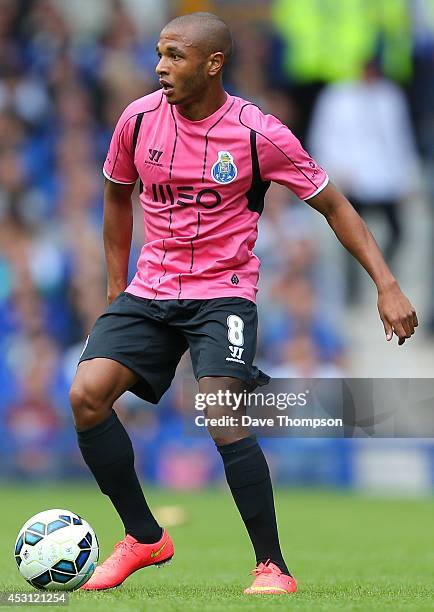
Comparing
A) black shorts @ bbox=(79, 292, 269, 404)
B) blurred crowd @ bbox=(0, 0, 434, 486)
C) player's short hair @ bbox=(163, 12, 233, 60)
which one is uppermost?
blurred crowd @ bbox=(0, 0, 434, 486)

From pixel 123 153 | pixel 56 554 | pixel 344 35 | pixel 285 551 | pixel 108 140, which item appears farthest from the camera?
pixel 108 140

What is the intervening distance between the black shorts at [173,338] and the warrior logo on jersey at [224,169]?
0.50 metres

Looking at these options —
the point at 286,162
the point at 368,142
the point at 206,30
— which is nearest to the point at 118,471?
the point at 286,162

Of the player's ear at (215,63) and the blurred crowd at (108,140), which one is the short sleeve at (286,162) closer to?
the player's ear at (215,63)

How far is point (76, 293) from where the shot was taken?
44.0ft

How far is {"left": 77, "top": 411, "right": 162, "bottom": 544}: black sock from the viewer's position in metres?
5.37

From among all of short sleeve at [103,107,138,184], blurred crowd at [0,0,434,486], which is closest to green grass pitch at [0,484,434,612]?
blurred crowd at [0,0,434,486]

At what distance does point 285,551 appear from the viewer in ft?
25.1

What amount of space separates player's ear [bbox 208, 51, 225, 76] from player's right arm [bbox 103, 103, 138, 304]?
0.39 metres

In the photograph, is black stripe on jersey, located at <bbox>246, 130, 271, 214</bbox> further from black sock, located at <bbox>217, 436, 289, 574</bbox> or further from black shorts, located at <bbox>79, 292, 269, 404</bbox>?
black sock, located at <bbox>217, 436, 289, 574</bbox>

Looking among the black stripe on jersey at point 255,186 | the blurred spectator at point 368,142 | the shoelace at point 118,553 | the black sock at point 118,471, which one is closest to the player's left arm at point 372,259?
the black stripe on jersey at point 255,186

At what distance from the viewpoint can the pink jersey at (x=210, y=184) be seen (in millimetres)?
5363

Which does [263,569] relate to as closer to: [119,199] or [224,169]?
[224,169]

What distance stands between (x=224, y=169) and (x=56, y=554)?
1714 mm
